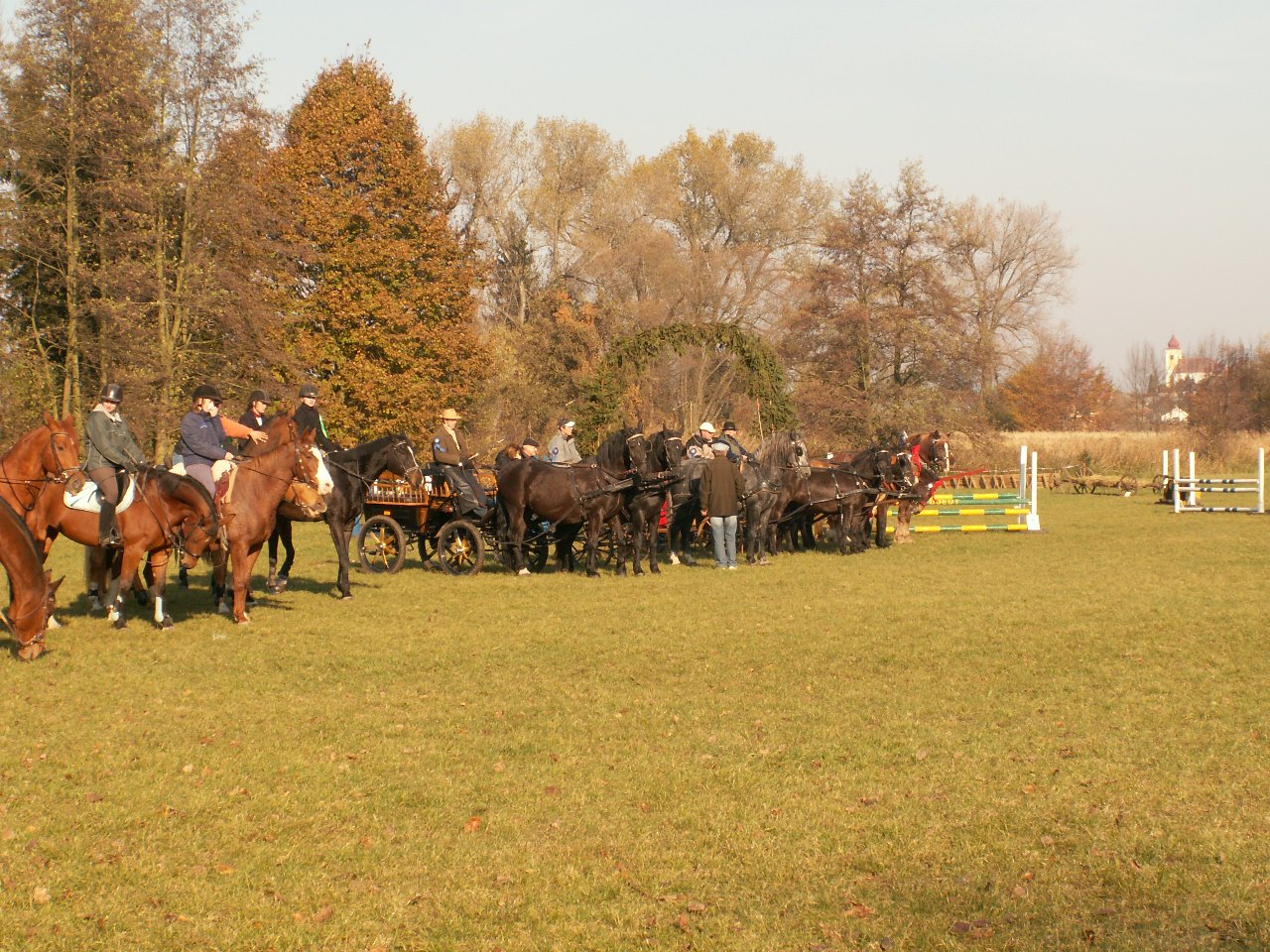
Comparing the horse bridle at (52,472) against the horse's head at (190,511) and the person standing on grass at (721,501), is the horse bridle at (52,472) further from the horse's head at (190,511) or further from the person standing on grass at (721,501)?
the person standing on grass at (721,501)

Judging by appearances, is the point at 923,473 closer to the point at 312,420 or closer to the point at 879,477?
the point at 879,477

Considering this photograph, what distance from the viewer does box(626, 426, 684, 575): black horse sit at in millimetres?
17859

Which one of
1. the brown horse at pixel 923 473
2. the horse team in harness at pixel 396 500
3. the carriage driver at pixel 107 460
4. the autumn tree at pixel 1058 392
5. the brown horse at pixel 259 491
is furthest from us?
the autumn tree at pixel 1058 392

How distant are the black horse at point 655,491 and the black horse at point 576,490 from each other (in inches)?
6.7

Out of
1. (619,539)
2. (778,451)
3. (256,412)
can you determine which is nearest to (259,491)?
(256,412)

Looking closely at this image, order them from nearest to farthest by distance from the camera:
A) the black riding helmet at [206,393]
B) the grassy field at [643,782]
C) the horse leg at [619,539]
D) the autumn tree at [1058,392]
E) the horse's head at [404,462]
A: the grassy field at [643,782], the black riding helmet at [206,393], the horse's head at [404,462], the horse leg at [619,539], the autumn tree at [1058,392]

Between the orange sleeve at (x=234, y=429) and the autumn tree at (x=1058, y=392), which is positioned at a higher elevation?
the autumn tree at (x=1058, y=392)

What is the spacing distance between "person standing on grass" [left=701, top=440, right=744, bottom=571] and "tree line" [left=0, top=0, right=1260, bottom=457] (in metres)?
6.01

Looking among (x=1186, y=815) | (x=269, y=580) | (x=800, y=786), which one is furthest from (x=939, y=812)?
(x=269, y=580)

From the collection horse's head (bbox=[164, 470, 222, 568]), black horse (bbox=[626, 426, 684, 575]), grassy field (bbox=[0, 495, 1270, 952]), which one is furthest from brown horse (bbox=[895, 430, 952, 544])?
horse's head (bbox=[164, 470, 222, 568])

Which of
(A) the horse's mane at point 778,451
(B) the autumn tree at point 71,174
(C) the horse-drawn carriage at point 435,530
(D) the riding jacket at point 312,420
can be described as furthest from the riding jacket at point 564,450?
(B) the autumn tree at point 71,174

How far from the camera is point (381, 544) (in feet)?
60.8

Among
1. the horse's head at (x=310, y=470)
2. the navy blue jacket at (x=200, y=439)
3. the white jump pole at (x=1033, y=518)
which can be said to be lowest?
the white jump pole at (x=1033, y=518)

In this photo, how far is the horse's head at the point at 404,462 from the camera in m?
16.0
